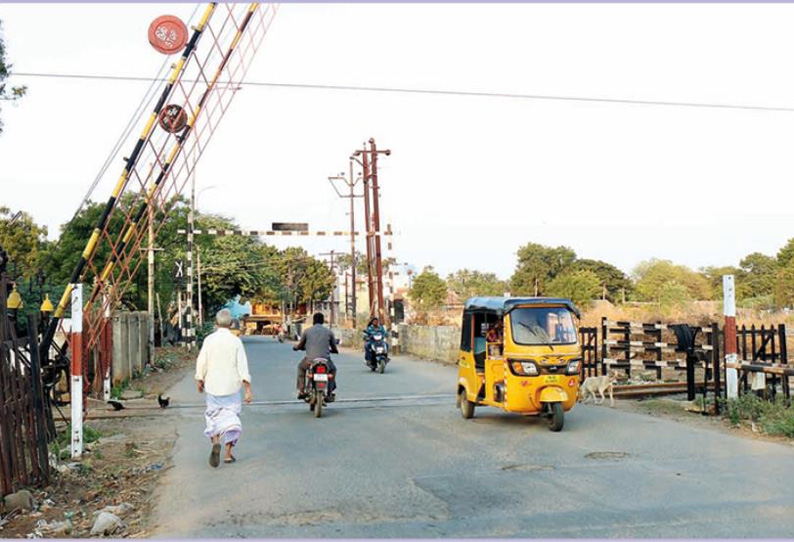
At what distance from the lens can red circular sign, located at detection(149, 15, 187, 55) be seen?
18.9 metres

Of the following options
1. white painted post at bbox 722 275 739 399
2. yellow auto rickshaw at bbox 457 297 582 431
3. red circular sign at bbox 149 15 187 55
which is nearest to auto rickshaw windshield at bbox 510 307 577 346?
yellow auto rickshaw at bbox 457 297 582 431

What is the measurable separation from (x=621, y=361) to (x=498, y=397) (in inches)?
273

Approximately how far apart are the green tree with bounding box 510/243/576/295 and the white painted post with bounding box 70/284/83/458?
55832mm

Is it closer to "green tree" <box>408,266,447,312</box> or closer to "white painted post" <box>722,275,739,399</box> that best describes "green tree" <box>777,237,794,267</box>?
"green tree" <box>408,266,447,312</box>

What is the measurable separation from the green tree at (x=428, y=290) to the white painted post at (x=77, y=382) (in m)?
58.4

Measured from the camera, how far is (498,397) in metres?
12.4

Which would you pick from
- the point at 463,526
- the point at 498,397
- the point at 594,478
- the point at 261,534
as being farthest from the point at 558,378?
the point at 261,534

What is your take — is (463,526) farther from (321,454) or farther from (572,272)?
(572,272)

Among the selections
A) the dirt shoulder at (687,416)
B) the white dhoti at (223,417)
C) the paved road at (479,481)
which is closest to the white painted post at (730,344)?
the dirt shoulder at (687,416)

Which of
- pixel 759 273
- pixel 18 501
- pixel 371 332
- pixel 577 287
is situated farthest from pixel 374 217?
pixel 759 273

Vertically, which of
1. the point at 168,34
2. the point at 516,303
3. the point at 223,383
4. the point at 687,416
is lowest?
the point at 687,416

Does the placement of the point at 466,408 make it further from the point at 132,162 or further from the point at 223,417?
the point at 132,162

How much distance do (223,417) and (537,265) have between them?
5808 centimetres

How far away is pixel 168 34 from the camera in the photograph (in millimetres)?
19016
